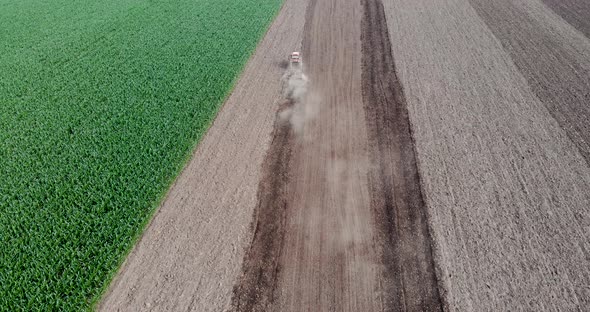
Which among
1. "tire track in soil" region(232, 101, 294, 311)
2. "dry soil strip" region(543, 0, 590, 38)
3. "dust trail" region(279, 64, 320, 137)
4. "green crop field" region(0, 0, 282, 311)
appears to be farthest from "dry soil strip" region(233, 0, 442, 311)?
"dry soil strip" region(543, 0, 590, 38)

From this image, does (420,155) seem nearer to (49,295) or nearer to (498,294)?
(498,294)

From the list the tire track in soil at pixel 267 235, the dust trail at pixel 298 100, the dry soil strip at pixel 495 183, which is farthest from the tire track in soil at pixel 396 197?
the tire track in soil at pixel 267 235

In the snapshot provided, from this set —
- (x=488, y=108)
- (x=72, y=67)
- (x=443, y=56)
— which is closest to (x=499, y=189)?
(x=488, y=108)

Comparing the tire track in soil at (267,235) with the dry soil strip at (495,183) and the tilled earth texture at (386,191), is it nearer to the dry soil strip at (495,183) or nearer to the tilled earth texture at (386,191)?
the tilled earth texture at (386,191)

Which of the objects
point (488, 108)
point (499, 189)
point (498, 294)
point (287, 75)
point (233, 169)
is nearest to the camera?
point (498, 294)

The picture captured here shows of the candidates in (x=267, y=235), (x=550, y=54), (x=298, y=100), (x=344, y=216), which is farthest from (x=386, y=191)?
(x=550, y=54)

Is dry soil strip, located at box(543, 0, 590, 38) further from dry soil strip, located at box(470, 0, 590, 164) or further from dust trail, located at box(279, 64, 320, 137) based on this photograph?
dust trail, located at box(279, 64, 320, 137)
